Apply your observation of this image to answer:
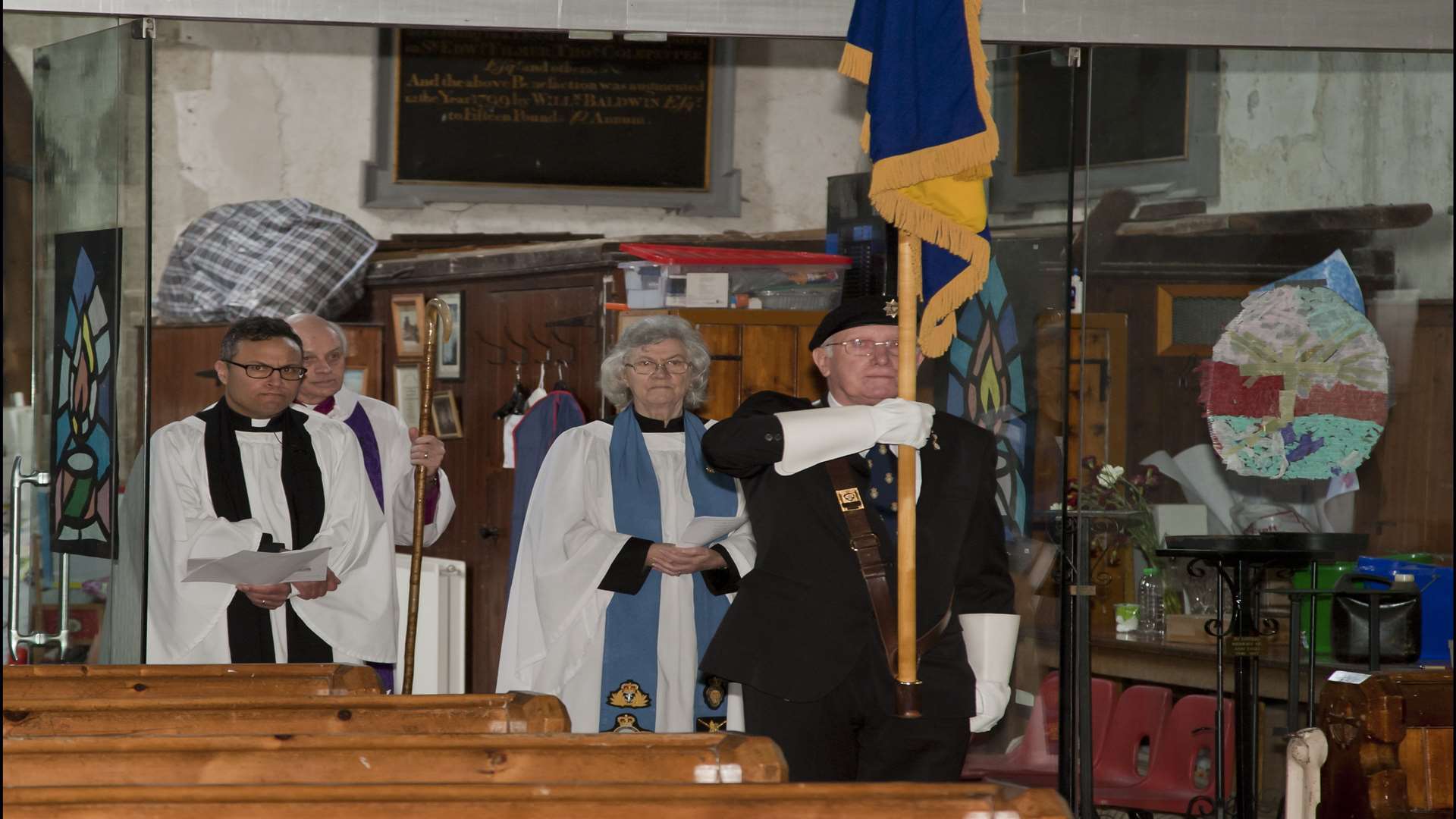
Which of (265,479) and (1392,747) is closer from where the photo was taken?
(1392,747)

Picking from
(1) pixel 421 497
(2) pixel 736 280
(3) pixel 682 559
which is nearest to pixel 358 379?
(2) pixel 736 280

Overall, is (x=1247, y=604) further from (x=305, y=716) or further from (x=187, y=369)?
(x=187, y=369)

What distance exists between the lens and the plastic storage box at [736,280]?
6328 mm

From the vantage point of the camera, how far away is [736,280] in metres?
6.38

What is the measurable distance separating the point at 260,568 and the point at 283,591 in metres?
0.11

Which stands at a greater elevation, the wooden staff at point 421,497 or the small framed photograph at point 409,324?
the small framed photograph at point 409,324

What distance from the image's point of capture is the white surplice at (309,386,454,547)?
562 cm

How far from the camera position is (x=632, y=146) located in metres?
9.21

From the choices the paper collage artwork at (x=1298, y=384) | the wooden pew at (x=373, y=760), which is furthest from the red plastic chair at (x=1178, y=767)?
the wooden pew at (x=373, y=760)

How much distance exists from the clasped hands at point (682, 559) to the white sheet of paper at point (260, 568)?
0.96 metres

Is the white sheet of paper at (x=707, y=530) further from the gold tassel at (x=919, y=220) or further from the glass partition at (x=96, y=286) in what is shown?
the gold tassel at (x=919, y=220)

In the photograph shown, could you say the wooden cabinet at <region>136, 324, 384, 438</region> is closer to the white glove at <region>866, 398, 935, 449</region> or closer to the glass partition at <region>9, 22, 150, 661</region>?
the glass partition at <region>9, 22, 150, 661</region>

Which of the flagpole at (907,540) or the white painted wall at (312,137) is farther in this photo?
the white painted wall at (312,137)

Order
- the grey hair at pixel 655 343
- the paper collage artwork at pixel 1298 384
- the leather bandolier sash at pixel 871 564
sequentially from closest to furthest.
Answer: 1. the leather bandolier sash at pixel 871 564
2. the grey hair at pixel 655 343
3. the paper collage artwork at pixel 1298 384
